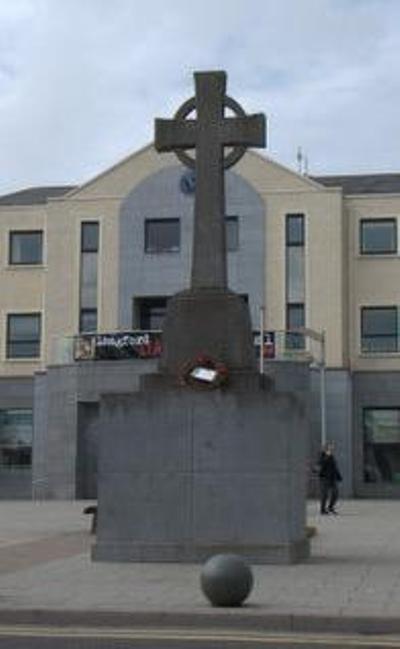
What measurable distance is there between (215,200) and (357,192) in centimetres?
3669

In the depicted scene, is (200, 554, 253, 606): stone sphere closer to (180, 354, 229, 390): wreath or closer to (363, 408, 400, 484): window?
(180, 354, 229, 390): wreath

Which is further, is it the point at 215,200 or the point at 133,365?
the point at 133,365

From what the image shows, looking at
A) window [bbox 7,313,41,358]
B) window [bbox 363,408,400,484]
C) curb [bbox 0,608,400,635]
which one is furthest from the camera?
window [bbox 7,313,41,358]

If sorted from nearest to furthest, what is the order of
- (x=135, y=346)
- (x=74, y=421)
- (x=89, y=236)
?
(x=135, y=346) < (x=74, y=421) < (x=89, y=236)

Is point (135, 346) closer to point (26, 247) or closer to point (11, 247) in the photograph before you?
point (26, 247)

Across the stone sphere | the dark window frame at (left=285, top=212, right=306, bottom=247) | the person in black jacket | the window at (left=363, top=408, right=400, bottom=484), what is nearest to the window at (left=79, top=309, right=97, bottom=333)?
the dark window frame at (left=285, top=212, right=306, bottom=247)

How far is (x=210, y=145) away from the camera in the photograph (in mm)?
19297

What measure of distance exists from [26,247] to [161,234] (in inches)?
259

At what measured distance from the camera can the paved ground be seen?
12555 mm

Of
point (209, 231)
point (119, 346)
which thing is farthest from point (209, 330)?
point (119, 346)

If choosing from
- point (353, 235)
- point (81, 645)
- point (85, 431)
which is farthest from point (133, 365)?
point (81, 645)

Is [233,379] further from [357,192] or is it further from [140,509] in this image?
[357,192]

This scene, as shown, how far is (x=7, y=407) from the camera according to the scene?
54.8m

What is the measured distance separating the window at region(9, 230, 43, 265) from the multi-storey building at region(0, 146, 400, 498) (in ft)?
3.54
